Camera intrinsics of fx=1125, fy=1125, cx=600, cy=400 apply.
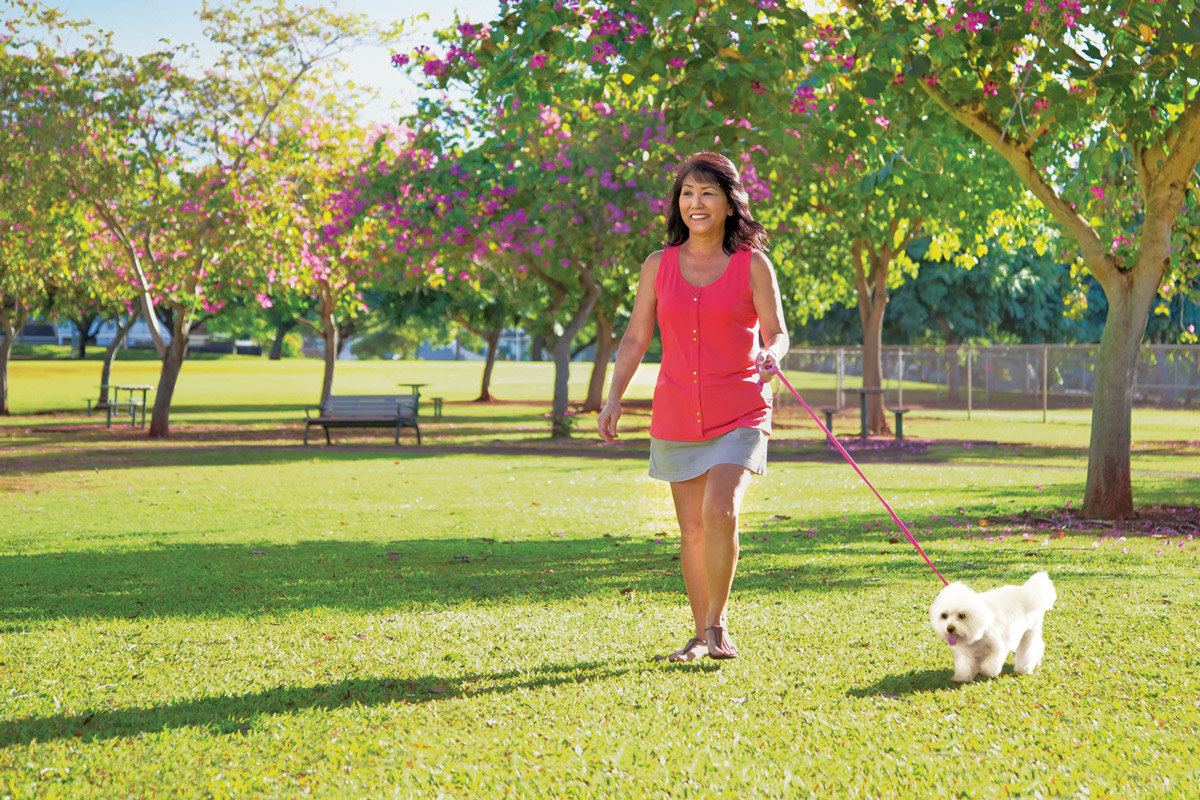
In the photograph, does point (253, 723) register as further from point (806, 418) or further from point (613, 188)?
point (806, 418)

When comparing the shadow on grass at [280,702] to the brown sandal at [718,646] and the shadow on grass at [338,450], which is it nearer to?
the brown sandal at [718,646]

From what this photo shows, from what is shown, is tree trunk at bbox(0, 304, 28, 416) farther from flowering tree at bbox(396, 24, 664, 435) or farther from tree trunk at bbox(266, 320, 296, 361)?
tree trunk at bbox(266, 320, 296, 361)

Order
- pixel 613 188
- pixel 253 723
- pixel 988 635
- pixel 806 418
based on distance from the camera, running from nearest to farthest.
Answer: pixel 253 723 < pixel 988 635 < pixel 613 188 < pixel 806 418

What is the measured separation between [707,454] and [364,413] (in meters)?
16.2

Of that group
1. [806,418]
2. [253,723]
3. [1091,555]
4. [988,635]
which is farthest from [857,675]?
[806,418]

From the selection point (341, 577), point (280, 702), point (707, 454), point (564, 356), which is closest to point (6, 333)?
point (564, 356)

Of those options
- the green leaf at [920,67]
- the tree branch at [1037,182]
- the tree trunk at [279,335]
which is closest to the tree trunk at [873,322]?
the tree branch at [1037,182]

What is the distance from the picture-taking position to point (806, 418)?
29453mm

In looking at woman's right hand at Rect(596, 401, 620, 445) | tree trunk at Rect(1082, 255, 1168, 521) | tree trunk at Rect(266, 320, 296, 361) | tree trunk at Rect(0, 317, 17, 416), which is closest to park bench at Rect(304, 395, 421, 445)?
tree trunk at Rect(1082, 255, 1168, 521)

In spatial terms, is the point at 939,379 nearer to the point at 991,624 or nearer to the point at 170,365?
the point at 170,365

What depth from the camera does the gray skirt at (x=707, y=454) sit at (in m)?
4.42

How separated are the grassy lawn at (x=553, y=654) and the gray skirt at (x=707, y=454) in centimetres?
78

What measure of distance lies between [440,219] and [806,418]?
1336cm

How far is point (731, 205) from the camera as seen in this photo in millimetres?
4551
